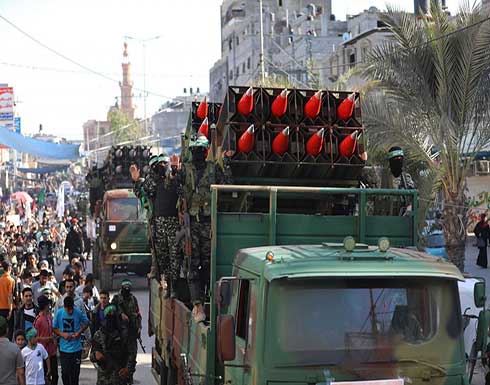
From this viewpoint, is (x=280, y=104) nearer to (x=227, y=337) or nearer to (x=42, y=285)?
(x=227, y=337)

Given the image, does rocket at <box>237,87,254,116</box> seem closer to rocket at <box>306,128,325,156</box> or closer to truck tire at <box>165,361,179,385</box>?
rocket at <box>306,128,325,156</box>

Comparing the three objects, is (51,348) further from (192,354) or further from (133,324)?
(192,354)

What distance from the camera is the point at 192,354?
734 cm

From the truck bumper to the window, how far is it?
15.1 m

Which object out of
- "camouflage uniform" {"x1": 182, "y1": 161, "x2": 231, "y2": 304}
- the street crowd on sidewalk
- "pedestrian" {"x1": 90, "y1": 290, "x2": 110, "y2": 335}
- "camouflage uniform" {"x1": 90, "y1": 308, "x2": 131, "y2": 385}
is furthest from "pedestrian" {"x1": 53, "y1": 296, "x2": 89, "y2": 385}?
"camouflage uniform" {"x1": 182, "y1": 161, "x2": 231, "y2": 304}

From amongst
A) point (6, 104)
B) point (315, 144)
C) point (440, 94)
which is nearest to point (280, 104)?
point (315, 144)

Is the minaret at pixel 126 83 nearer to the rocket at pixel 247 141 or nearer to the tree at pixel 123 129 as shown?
the tree at pixel 123 129

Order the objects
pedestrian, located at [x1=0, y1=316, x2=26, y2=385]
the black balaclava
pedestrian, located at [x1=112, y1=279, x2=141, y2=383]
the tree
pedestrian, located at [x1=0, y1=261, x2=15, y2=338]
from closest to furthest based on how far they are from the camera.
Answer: pedestrian, located at [x1=0, y1=316, x2=26, y2=385]
the black balaclava
pedestrian, located at [x1=112, y1=279, x2=141, y2=383]
pedestrian, located at [x1=0, y1=261, x2=15, y2=338]
the tree

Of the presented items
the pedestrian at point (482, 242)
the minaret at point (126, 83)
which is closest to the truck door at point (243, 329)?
the pedestrian at point (482, 242)

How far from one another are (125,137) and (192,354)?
80.2 metres

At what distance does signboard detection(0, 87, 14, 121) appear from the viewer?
134 feet

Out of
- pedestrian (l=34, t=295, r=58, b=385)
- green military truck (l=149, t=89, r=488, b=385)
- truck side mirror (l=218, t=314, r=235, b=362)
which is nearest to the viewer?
green military truck (l=149, t=89, r=488, b=385)

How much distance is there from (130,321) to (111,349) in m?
0.43

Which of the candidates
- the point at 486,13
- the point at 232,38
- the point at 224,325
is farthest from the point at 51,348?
the point at 232,38
